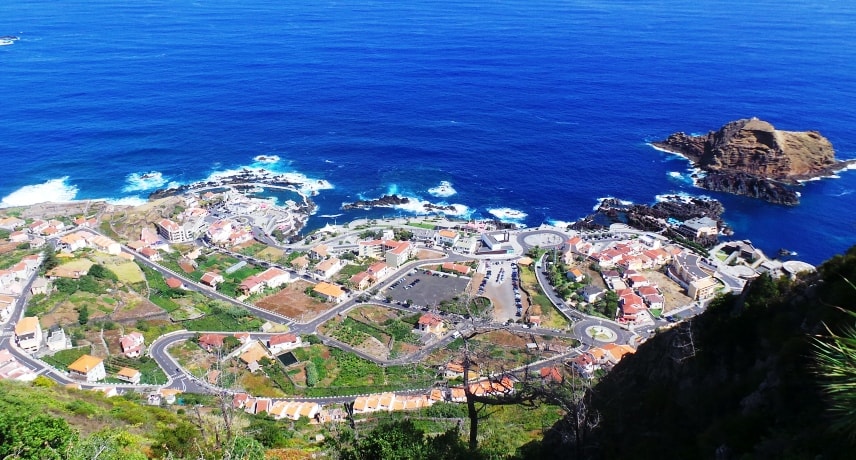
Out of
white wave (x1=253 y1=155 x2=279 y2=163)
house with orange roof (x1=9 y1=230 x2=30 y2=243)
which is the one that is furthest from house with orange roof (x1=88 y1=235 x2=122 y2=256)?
white wave (x1=253 y1=155 x2=279 y2=163)

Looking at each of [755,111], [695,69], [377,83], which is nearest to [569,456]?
[755,111]

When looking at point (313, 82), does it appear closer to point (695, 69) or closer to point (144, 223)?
point (144, 223)

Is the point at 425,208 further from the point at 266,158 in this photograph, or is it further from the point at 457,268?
the point at 266,158

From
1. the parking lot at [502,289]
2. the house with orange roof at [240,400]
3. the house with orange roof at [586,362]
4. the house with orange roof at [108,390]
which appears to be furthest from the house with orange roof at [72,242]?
the house with orange roof at [586,362]

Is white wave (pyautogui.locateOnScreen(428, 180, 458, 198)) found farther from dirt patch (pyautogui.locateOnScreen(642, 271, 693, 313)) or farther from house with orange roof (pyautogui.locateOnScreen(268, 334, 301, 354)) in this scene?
house with orange roof (pyautogui.locateOnScreen(268, 334, 301, 354))

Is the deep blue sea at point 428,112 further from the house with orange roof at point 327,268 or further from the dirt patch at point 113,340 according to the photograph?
the dirt patch at point 113,340

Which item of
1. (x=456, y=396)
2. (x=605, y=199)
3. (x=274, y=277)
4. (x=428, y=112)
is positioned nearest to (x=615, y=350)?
(x=456, y=396)
